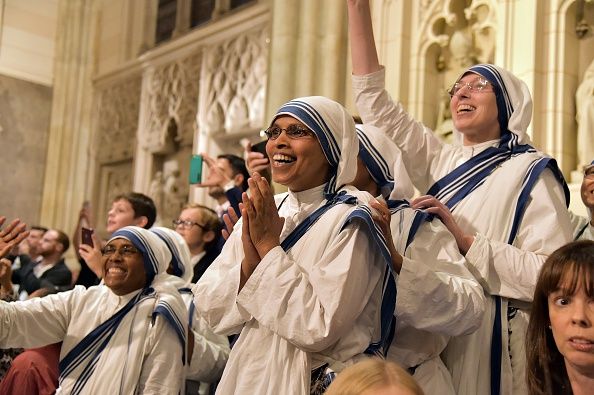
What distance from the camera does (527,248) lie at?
8.68ft

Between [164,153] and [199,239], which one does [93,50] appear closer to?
[164,153]

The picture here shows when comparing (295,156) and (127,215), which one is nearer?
(295,156)

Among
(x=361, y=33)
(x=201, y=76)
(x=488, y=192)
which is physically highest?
(x=201, y=76)

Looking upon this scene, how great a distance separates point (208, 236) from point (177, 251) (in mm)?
569

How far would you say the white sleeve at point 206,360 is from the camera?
3906mm

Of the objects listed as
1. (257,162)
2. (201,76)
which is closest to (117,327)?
(257,162)

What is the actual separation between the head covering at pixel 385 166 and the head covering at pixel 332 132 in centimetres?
32

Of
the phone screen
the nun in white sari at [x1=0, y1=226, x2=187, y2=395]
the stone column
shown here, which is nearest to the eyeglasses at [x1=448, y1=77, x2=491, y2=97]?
the nun in white sari at [x1=0, y1=226, x2=187, y2=395]

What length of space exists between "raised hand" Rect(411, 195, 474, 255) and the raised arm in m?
0.67

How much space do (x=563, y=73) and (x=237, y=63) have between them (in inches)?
186

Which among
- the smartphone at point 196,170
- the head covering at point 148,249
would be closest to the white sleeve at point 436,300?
the head covering at point 148,249

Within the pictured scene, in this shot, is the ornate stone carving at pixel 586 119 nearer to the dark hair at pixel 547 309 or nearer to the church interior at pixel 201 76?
the church interior at pixel 201 76

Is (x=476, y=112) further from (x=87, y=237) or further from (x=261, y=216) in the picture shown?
(x=87, y=237)

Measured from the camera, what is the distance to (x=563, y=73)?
516cm
